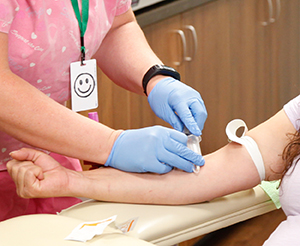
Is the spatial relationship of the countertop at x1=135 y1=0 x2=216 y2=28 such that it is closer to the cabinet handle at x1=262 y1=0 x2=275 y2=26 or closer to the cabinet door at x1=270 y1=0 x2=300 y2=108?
the cabinet handle at x1=262 y1=0 x2=275 y2=26

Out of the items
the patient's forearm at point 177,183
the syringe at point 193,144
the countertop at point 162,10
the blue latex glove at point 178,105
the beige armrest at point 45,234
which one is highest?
the countertop at point 162,10

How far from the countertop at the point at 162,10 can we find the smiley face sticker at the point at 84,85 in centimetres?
101

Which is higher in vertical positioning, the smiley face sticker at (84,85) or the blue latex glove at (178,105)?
the smiley face sticker at (84,85)

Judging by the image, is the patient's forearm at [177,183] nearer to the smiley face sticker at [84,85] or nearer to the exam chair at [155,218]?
the exam chair at [155,218]

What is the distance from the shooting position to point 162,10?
211cm

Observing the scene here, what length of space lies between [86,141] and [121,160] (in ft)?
0.36

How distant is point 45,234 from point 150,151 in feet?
1.20

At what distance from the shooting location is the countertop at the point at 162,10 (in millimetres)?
2055

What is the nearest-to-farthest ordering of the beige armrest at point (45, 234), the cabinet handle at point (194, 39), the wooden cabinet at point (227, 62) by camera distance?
the beige armrest at point (45, 234), the wooden cabinet at point (227, 62), the cabinet handle at point (194, 39)

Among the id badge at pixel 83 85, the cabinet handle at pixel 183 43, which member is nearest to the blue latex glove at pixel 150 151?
the id badge at pixel 83 85

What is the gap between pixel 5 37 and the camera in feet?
2.82

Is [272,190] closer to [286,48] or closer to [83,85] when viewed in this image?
[83,85]

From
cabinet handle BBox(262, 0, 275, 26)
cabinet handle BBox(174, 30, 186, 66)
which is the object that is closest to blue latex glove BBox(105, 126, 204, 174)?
cabinet handle BBox(174, 30, 186, 66)

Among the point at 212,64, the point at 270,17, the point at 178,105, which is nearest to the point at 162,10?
the point at 212,64
